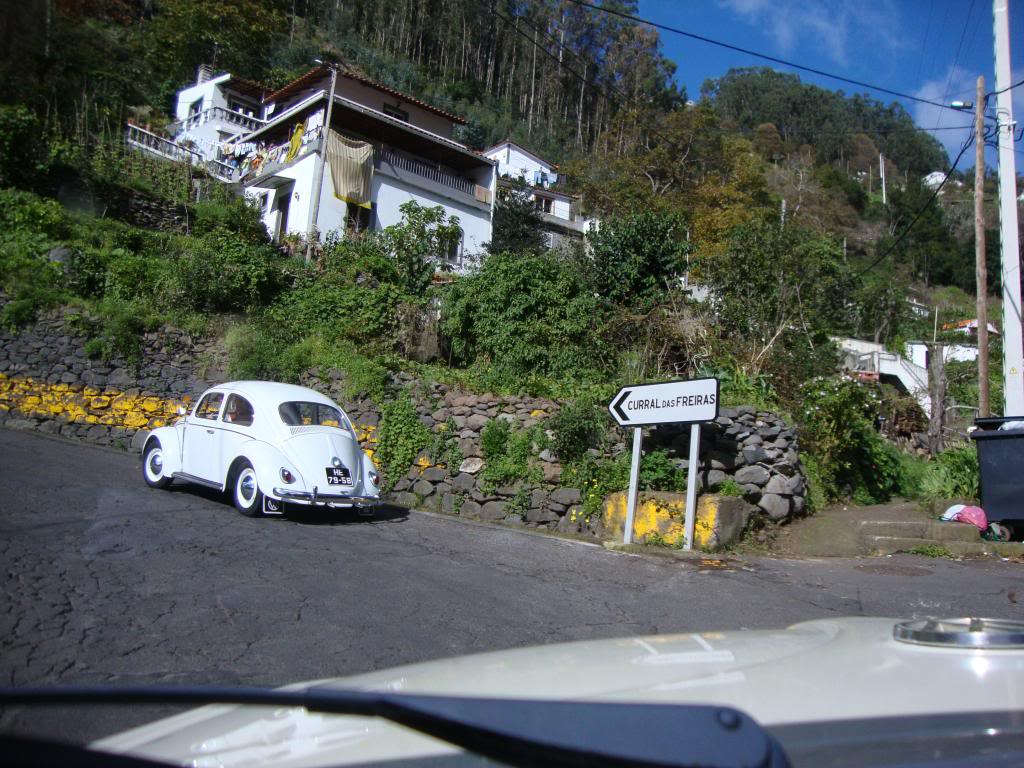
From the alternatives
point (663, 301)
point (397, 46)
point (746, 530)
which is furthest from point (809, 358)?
point (397, 46)

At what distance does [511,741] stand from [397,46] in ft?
228

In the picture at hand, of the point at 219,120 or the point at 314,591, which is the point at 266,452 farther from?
the point at 219,120

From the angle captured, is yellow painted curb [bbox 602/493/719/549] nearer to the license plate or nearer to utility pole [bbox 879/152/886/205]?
the license plate

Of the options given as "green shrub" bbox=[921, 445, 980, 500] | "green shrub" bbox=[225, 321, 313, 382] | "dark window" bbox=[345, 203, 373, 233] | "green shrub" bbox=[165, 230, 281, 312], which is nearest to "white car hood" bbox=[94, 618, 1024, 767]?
"green shrub" bbox=[921, 445, 980, 500]

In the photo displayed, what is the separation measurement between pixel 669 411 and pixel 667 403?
109 mm

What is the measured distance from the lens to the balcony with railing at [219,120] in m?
40.8

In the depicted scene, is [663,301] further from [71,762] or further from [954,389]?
[954,389]

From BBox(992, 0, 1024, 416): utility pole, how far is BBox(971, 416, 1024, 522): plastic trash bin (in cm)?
398

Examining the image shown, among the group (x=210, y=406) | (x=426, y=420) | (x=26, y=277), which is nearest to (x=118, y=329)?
(x=26, y=277)

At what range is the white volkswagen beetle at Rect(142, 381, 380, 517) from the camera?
952 cm

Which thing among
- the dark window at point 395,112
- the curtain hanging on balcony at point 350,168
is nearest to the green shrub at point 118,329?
the curtain hanging on balcony at point 350,168

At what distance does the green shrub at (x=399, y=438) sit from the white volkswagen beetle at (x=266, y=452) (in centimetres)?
232

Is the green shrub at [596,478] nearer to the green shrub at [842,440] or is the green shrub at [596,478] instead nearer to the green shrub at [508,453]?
the green shrub at [508,453]

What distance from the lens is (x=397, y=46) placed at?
63.2 metres
